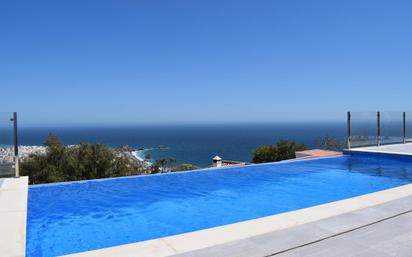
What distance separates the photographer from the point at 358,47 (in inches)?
950

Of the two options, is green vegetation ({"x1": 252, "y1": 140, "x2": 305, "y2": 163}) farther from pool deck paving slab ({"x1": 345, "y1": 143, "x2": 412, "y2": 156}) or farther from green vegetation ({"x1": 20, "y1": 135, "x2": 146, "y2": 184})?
green vegetation ({"x1": 20, "y1": 135, "x2": 146, "y2": 184})

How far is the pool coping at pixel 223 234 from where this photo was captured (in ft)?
10.3

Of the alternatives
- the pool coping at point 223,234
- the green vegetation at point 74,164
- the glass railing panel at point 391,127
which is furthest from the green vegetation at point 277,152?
the pool coping at point 223,234

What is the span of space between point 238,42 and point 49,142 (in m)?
16.6

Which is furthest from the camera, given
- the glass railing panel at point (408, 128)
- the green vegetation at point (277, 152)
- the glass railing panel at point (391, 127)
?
the green vegetation at point (277, 152)

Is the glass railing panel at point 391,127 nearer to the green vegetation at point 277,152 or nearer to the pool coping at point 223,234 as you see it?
the green vegetation at point 277,152

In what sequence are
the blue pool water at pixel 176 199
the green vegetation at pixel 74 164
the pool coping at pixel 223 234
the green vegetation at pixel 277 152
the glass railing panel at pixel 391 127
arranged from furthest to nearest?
the green vegetation at pixel 277 152 < the glass railing panel at pixel 391 127 < the green vegetation at pixel 74 164 < the blue pool water at pixel 176 199 < the pool coping at pixel 223 234

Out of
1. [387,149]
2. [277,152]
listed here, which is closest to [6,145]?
[387,149]

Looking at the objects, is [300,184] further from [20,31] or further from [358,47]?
[20,31]

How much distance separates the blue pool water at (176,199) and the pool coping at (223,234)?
1.81 m

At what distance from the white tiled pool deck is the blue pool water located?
0.46 meters

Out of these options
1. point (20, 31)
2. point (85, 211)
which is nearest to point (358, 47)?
point (85, 211)

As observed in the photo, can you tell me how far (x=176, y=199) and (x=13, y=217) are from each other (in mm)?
3643

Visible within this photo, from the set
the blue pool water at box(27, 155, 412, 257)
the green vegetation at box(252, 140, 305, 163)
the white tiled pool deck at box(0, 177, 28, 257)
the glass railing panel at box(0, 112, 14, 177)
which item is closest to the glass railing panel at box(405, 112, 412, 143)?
the blue pool water at box(27, 155, 412, 257)
